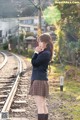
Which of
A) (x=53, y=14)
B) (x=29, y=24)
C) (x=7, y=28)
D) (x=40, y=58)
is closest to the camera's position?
(x=40, y=58)

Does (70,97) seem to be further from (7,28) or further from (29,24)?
(7,28)

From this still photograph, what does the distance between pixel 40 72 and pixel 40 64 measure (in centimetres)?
17

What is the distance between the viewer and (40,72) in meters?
6.73

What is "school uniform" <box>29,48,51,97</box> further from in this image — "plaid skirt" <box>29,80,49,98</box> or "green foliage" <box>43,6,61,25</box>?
"green foliage" <box>43,6,61,25</box>

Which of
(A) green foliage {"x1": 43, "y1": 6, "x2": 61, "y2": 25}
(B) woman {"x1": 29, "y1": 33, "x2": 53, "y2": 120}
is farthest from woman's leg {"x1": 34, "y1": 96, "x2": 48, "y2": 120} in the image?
(A) green foliage {"x1": 43, "y1": 6, "x2": 61, "y2": 25}

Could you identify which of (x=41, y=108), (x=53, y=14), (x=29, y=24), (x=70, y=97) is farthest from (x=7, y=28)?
(x=41, y=108)

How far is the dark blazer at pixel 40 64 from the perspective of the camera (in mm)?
6637

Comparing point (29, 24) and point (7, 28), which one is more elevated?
point (29, 24)

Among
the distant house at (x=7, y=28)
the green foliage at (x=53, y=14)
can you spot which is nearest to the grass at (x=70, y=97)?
the green foliage at (x=53, y=14)

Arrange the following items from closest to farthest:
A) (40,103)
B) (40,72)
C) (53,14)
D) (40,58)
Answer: (40,58)
(40,72)
(40,103)
(53,14)

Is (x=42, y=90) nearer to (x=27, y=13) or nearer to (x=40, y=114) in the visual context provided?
(x=40, y=114)

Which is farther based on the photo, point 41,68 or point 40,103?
point 40,103

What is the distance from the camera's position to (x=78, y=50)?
1920 cm

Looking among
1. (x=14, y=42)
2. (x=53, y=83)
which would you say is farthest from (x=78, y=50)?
(x=14, y=42)
